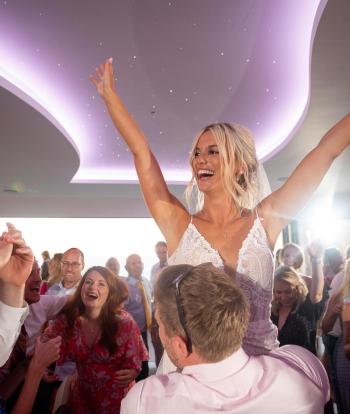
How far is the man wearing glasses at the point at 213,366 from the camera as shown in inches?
35.7

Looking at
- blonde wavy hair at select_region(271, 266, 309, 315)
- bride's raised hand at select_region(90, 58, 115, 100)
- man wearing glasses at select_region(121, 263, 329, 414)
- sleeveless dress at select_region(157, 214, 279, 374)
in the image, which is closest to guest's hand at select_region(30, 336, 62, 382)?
sleeveless dress at select_region(157, 214, 279, 374)

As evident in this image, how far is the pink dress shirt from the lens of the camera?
2.94 feet

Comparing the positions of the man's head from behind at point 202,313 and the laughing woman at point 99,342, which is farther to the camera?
the laughing woman at point 99,342

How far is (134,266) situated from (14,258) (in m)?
5.14

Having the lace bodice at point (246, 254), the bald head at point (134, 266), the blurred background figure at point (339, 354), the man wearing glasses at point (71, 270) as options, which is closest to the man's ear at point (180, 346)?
the lace bodice at point (246, 254)

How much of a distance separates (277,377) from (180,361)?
209 mm

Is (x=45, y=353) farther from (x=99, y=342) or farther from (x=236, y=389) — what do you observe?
(x=99, y=342)

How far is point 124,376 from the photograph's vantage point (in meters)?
2.49

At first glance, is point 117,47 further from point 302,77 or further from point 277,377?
point 277,377

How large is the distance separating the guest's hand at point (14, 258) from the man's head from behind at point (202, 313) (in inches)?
13.7

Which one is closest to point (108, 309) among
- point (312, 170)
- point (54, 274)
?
point (312, 170)

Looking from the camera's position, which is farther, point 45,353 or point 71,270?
point 71,270

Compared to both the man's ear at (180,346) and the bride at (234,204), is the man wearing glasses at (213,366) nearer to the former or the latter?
the man's ear at (180,346)

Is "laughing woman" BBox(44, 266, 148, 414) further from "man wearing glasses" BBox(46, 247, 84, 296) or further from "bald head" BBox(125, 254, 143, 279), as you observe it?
"bald head" BBox(125, 254, 143, 279)
